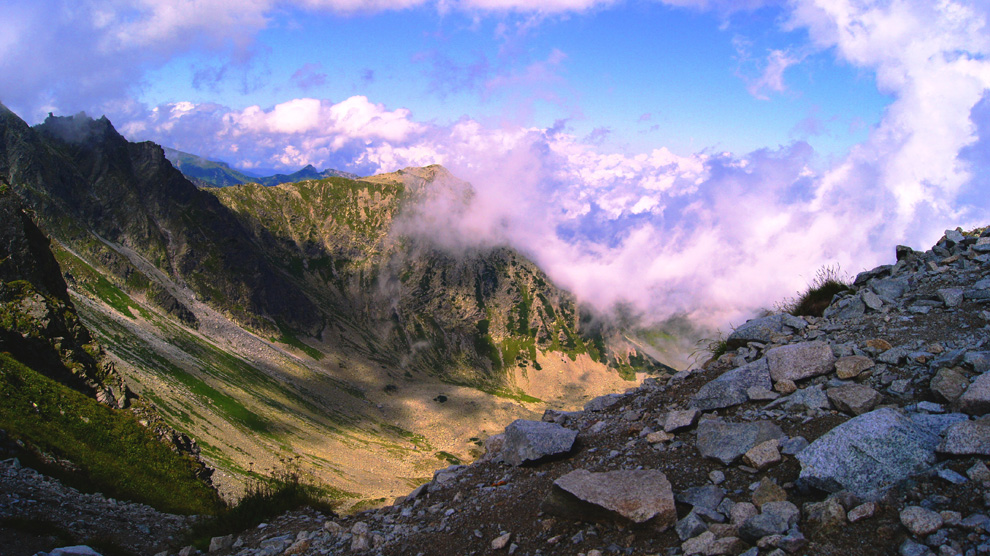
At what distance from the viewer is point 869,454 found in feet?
23.6

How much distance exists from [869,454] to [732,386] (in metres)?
4.14

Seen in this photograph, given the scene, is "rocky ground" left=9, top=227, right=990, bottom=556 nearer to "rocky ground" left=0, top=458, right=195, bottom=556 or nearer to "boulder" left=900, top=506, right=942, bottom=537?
"boulder" left=900, top=506, right=942, bottom=537

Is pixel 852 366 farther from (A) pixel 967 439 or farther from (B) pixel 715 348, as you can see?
(B) pixel 715 348

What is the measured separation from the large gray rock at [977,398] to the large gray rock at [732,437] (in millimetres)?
2704

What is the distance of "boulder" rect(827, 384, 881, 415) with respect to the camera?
8.82 metres

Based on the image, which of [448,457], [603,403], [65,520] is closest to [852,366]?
[603,403]

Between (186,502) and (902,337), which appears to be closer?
(902,337)

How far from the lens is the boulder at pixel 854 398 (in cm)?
882

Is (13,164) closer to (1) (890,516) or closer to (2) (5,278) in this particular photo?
(2) (5,278)

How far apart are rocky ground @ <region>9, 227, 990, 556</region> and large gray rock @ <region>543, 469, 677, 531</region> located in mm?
31

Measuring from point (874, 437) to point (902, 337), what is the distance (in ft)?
16.4

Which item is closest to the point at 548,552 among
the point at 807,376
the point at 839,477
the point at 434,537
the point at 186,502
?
the point at 434,537

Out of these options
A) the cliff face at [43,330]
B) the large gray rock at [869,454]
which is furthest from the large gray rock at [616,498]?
the cliff face at [43,330]

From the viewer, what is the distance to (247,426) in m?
111
